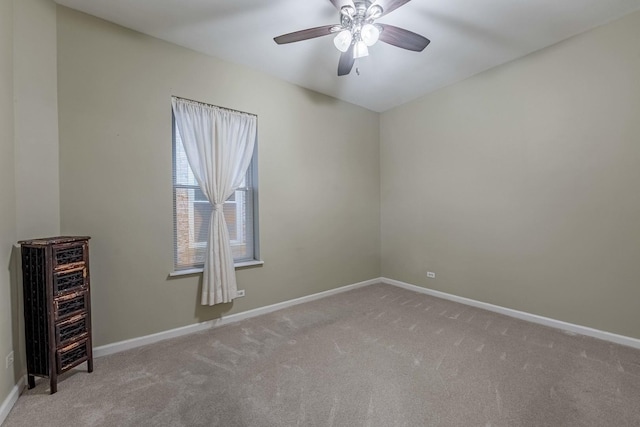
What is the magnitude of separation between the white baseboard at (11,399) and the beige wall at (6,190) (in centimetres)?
3

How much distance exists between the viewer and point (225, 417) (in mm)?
1661

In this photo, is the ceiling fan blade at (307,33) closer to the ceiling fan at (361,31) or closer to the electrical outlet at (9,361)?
the ceiling fan at (361,31)

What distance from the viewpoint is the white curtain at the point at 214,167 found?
2.79 meters

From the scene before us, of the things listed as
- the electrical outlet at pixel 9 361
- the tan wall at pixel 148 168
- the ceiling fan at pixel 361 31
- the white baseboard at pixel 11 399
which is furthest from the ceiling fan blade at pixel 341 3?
the white baseboard at pixel 11 399

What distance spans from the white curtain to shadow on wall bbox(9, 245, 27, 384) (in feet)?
4.20

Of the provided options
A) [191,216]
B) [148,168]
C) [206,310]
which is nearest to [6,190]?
[148,168]

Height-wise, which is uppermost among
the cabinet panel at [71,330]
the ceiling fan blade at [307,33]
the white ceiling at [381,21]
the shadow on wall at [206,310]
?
the white ceiling at [381,21]

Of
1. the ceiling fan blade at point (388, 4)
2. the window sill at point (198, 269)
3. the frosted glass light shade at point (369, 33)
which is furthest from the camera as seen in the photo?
the window sill at point (198, 269)

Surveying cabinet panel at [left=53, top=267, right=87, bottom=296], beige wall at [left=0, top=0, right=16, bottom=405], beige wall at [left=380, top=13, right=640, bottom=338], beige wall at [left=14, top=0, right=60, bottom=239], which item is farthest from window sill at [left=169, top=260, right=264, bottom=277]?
beige wall at [left=380, top=13, right=640, bottom=338]

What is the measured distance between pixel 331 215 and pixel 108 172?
2.69 meters

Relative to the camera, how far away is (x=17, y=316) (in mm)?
1886

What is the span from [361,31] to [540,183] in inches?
99.4

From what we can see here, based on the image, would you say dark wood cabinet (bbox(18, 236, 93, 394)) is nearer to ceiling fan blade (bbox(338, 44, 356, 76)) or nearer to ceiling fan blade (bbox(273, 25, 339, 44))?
ceiling fan blade (bbox(273, 25, 339, 44))

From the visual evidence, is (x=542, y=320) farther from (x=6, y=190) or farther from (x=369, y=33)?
(x=6, y=190)
